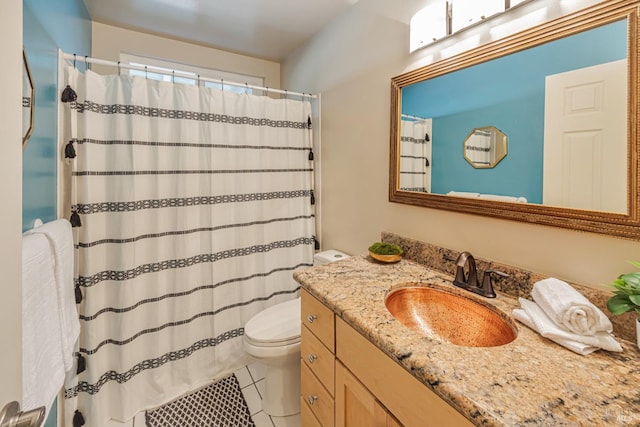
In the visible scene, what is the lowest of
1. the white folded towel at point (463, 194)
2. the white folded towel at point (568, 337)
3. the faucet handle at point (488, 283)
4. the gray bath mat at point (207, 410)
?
the gray bath mat at point (207, 410)

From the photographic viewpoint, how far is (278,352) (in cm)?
146

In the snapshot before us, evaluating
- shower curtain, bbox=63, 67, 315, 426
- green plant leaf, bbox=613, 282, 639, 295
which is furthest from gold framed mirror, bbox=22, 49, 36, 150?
green plant leaf, bbox=613, 282, 639, 295

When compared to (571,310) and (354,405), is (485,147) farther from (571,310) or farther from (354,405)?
(354,405)

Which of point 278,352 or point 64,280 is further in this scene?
point 278,352

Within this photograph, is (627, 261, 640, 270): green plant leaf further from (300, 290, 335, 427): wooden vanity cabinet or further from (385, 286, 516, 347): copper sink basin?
(300, 290, 335, 427): wooden vanity cabinet

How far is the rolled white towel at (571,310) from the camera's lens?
0.74 metres

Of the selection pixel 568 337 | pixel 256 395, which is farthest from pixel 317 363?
pixel 256 395

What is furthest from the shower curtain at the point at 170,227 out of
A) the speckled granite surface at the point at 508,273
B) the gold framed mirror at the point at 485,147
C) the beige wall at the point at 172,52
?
the gold framed mirror at the point at 485,147

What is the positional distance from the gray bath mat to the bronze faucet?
1386mm

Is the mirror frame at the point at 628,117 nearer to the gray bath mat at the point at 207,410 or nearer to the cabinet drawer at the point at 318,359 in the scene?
the cabinet drawer at the point at 318,359

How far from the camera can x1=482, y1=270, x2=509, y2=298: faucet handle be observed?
1045mm

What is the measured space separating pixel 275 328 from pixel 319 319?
57 cm

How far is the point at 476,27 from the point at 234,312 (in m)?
2.10

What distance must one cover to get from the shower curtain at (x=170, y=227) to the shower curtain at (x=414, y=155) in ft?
3.04
